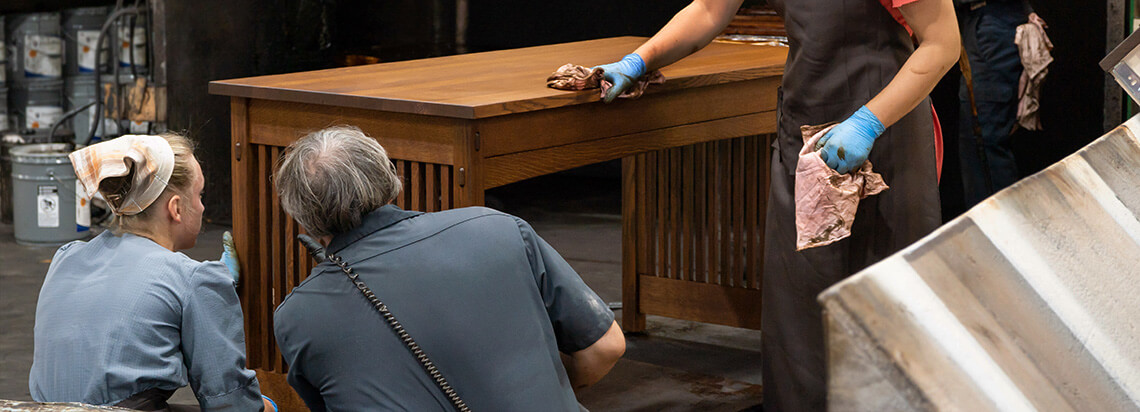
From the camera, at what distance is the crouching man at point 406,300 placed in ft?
5.73

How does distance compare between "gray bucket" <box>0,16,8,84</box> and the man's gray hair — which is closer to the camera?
the man's gray hair

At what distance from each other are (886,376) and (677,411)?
2.85 metres

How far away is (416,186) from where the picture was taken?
2633 mm

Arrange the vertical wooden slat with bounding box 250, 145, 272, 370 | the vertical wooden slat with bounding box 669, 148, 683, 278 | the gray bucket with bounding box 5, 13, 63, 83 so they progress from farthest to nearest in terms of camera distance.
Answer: the gray bucket with bounding box 5, 13, 63, 83, the vertical wooden slat with bounding box 669, 148, 683, 278, the vertical wooden slat with bounding box 250, 145, 272, 370

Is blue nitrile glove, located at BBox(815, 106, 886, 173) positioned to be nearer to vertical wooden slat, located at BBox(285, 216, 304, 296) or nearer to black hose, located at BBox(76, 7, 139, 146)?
vertical wooden slat, located at BBox(285, 216, 304, 296)

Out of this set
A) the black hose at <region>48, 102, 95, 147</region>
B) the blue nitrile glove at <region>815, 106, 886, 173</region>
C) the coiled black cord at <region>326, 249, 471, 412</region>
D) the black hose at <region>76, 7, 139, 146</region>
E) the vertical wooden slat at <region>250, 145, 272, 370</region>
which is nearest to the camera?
the coiled black cord at <region>326, 249, 471, 412</region>

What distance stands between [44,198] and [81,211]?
0.65 ft

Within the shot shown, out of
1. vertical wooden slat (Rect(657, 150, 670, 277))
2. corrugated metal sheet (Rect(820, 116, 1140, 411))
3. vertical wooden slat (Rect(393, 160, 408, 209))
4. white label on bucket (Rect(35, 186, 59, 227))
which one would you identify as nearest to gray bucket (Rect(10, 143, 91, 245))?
white label on bucket (Rect(35, 186, 59, 227))

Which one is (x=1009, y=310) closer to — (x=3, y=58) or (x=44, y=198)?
(x=44, y=198)

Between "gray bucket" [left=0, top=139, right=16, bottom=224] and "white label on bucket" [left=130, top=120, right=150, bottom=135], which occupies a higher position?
"white label on bucket" [left=130, top=120, right=150, bottom=135]

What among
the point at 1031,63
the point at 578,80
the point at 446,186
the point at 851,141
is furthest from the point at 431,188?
the point at 1031,63

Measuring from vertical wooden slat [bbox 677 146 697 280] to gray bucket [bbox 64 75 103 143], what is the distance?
406 centimetres

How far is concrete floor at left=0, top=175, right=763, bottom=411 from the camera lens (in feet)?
A: 12.0

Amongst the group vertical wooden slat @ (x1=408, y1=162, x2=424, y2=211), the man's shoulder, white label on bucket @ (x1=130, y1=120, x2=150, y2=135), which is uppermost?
the man's shoulder
